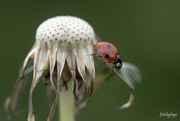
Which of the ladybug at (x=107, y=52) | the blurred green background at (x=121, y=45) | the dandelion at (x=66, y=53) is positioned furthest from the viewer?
the blurred green background at (x=121, y=45)

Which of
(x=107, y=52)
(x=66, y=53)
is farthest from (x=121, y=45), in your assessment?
(x=66, y=53)

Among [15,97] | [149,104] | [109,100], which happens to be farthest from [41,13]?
[15,97]

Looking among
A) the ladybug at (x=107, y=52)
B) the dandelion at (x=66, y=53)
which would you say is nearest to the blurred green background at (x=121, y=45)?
the ladybug at (x=107, y=52)

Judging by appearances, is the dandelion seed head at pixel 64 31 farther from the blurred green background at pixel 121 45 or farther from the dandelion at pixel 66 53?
the blurred green background at pixel 121 45

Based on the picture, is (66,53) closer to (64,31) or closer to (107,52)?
(64,31)

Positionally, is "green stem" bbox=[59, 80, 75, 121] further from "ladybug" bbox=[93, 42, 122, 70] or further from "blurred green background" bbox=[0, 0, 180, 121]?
"blurred green background" bbox=[0, 0, 180, 121]

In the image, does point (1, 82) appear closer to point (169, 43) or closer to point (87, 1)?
point (87, 1)
